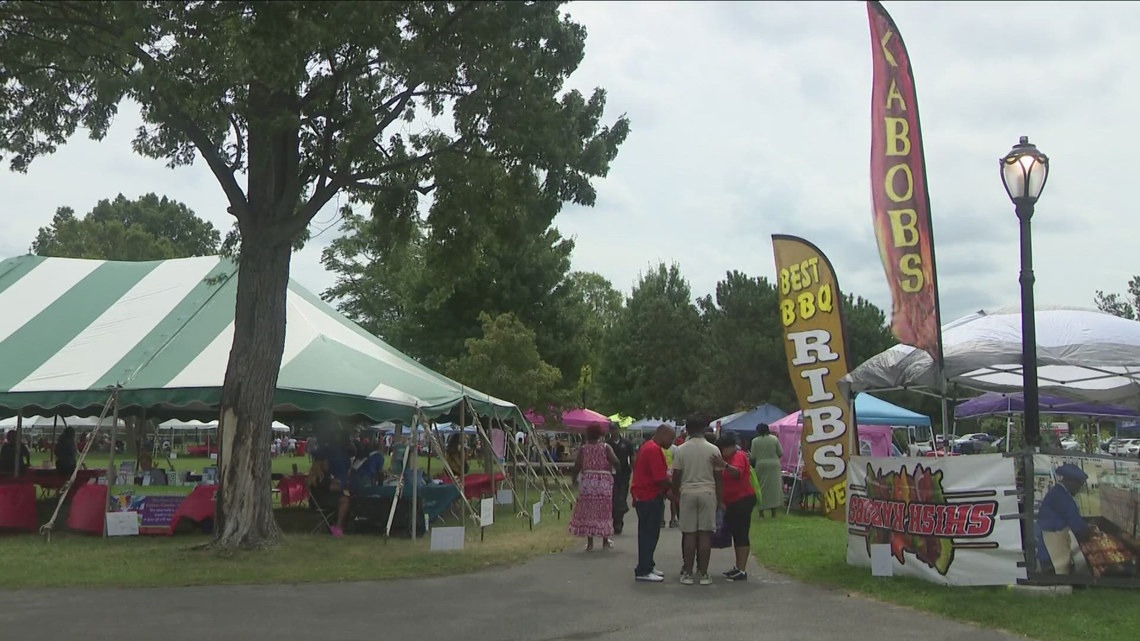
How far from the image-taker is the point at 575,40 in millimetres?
12297

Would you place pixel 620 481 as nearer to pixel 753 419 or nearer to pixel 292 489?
pixel 292 489

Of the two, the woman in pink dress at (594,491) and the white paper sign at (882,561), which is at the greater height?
the woman in pink dress at (594,491)

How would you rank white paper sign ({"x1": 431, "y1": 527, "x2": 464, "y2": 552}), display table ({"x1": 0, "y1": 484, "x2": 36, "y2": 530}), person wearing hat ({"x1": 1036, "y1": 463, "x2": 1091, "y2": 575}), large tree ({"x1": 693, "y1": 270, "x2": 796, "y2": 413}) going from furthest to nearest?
large tree ({"x1": 693, "y1": 270, "x2": 796, "y2": 413}) < display table ({"x1": 0, "y1": 484, "x2": 36, "y2": 530}) < white paper sign ({"x1": 431, "y1": 527, "x2": 464, "y2": 552}) < person wearing hat ({"x1": 1036, "y1": 463, "x2": 1091, "y2": 575})

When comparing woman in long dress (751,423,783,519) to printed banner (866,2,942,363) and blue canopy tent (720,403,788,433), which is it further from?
blue canopy tent (720,403,788,433)

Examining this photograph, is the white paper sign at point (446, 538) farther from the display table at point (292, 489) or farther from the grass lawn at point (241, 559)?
the display table at point (292, 489)

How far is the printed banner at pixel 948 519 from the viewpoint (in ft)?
29.0

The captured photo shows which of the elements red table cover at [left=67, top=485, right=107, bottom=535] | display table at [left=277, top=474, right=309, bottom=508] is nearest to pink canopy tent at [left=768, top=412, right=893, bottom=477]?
display table at [left=277, top=474, right=309, bottom=508]

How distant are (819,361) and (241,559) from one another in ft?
26.0

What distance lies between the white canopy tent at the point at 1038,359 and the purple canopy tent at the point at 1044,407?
2585mm

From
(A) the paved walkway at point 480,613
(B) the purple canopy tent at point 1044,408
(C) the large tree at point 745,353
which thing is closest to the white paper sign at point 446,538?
(A) the paved walkway at point 480,613

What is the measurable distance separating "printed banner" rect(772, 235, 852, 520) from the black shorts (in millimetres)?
3273

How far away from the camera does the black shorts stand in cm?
992

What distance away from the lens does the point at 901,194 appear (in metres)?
9.81

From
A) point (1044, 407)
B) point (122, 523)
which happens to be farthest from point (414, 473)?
point (1044, 407)
